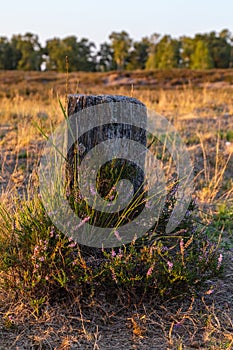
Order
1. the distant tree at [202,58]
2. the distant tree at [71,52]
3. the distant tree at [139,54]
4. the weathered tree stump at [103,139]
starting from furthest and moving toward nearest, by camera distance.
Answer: the distant tree at [139,54]
the distant tree at [71,52]
the distant tree at [202,58]
the weathered tree stump at [103,139]

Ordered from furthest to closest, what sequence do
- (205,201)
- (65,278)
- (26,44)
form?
1. (26,44)
2. (205,201)
3. (65,278)

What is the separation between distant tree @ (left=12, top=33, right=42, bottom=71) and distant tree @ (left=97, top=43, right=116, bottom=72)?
318 inches

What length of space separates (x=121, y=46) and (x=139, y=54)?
5534 millimetres

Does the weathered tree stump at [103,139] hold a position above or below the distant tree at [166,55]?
below

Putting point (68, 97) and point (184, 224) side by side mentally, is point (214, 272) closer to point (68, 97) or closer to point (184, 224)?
point (184, 224)

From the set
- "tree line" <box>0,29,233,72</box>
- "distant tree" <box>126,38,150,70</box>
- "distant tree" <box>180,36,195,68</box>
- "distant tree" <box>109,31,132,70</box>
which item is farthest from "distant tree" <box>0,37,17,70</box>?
"distant tree" <box>180,36,195,68</box>

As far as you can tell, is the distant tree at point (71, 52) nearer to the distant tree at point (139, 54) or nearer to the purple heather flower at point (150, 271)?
the distant tree at point (139, 54)

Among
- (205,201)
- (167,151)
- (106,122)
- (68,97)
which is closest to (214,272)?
(106,122)

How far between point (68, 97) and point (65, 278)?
115 centimetres

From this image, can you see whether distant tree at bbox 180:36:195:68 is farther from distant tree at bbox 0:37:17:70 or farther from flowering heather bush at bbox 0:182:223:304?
flowering heather bush at bbox 0:182:223:304

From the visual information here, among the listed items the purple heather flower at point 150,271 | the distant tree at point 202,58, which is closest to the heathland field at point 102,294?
the purple heather flower at point 150,271

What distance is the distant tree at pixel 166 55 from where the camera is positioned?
47000 millimetres

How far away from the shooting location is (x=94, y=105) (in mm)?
2699

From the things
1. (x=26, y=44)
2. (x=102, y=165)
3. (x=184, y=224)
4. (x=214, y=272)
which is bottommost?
(x=214, y=272)
